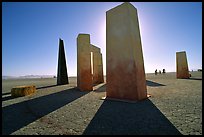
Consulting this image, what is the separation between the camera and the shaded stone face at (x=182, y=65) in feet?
68.5

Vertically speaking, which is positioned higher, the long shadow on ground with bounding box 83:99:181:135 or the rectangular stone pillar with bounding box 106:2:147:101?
the rectangular stone pillar with bounding box 106:2:147:101

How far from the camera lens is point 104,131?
341cm

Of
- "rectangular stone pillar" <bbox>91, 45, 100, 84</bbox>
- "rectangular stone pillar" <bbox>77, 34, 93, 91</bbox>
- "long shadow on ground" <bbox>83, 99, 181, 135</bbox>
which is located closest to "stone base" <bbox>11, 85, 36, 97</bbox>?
"rectangular stone pillar" <bbox>77, 34, 93, 91</bbox>

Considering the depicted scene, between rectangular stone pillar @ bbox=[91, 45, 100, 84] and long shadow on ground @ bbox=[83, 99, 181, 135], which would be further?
rectangular stone pillar @ bbox=[91, 45, 100, 84]

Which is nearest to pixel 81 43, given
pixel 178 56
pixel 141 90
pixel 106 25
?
pixel 106 25

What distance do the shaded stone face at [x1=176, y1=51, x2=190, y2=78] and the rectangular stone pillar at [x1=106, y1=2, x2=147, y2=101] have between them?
640 inches

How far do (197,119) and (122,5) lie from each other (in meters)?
5.89

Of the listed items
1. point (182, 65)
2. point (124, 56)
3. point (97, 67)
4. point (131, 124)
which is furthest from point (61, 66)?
point (182, 65)

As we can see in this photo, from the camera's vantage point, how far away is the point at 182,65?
21406mm

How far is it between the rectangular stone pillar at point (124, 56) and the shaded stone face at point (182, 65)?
16245 millimetres

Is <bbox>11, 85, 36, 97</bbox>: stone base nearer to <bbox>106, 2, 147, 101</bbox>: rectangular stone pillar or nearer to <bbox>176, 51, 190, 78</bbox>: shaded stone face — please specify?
<bbox>106, 2, 147, 101</bbox>: rectangular stone pillar

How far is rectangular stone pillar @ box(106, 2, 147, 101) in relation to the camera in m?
6.95

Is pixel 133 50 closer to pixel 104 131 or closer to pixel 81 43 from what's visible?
pixel 104 131

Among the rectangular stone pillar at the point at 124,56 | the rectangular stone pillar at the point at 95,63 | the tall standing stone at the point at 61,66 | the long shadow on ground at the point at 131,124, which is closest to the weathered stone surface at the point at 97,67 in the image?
the rectangular stone pillar at the point at 95,63
